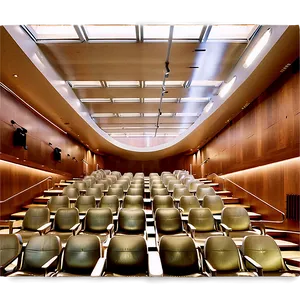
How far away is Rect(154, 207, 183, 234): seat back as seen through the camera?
4090 millimetres

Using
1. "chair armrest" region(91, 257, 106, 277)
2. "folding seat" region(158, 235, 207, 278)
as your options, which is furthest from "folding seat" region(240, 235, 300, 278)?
"chair armrest" region(91, 257, 106, 277)

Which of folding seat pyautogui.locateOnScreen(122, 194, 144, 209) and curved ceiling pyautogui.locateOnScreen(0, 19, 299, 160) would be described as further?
folding seat pyautogui.locateOnScreen(122, 194, 144, 209)

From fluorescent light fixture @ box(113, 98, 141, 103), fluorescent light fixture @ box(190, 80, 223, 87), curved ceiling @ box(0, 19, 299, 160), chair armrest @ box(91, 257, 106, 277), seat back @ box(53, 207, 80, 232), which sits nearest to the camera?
chair armrest @ box(91, 257, 106, 277)

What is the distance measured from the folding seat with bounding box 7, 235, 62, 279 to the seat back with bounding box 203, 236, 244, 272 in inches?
57.1

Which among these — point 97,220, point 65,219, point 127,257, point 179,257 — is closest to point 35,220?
point 65,219

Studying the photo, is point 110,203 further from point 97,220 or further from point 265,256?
point 265,256

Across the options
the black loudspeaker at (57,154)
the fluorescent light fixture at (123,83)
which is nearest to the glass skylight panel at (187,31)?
the fluorescent light fixture at (123,83)

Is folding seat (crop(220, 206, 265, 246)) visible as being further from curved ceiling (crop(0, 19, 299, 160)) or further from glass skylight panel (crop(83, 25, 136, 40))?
glass skylight panel (crop(83, 25, 136, 40))

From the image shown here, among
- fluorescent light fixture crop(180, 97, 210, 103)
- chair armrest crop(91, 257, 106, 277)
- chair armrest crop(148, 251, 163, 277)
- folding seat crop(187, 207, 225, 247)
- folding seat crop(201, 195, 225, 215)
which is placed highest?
fluorescent light fixture crop(180, 97, 210, 103)

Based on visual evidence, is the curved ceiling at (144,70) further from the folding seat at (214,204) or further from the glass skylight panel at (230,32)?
the folding seat at (214,204)
